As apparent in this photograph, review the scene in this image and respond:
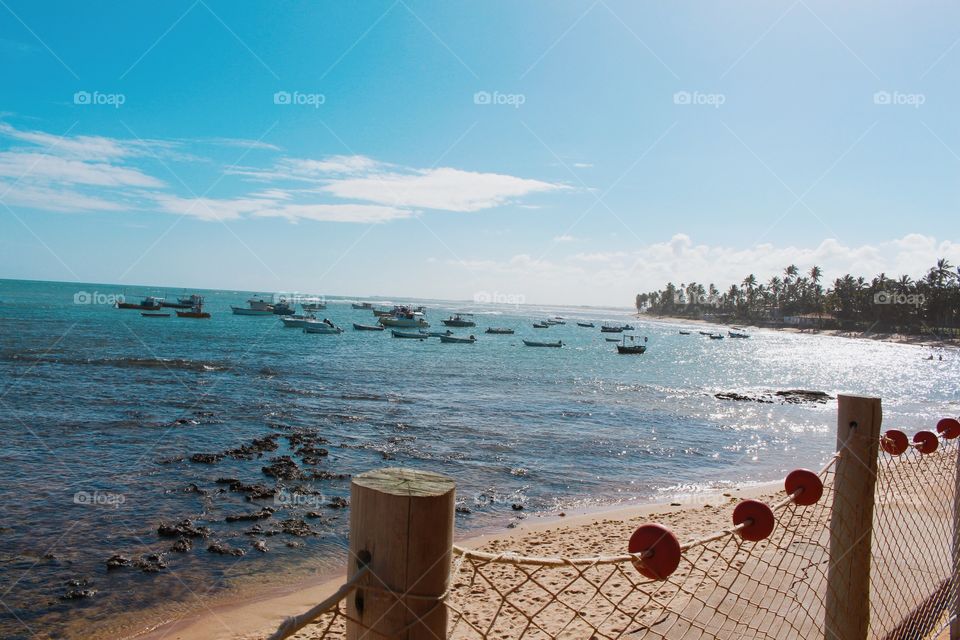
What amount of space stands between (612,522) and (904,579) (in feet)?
28.5

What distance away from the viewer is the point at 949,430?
468cm

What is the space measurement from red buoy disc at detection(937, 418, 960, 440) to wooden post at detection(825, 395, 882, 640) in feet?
5.97

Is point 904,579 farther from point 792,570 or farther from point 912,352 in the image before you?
point 912,352

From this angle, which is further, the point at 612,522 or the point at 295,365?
the point at 295,365

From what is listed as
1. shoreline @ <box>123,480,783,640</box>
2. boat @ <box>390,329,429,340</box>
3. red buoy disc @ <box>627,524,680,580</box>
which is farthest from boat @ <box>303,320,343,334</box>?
red buoy disc @ <box>627,524,680,580</box>

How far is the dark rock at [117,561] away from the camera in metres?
10.8

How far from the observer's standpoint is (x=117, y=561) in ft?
35.9

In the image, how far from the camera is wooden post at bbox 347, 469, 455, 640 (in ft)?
5.21

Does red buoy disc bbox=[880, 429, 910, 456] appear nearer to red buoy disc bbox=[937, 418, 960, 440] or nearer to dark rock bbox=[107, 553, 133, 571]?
red buoy disc bbox=[937, 418, 960, 440]

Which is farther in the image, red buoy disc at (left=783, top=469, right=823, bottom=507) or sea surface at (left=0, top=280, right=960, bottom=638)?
sea surface at (left=0, top=280, right=960, bottom=638)

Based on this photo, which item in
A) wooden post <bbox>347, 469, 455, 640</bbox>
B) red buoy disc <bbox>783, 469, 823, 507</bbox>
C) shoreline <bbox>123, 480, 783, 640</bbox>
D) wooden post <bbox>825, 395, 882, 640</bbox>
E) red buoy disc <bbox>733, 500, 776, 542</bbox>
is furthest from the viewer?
shoreline <bbox>123, 480, 783, 640</bbox>

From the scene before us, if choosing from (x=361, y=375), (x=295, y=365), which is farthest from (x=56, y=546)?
(x=295, y=365)

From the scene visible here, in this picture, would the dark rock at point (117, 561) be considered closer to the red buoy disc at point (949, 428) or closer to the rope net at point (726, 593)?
the rope net at point (726, 593)

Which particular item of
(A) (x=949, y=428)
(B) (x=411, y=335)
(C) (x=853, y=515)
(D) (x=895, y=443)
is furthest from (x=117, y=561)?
(B) (x=411, y=335)
